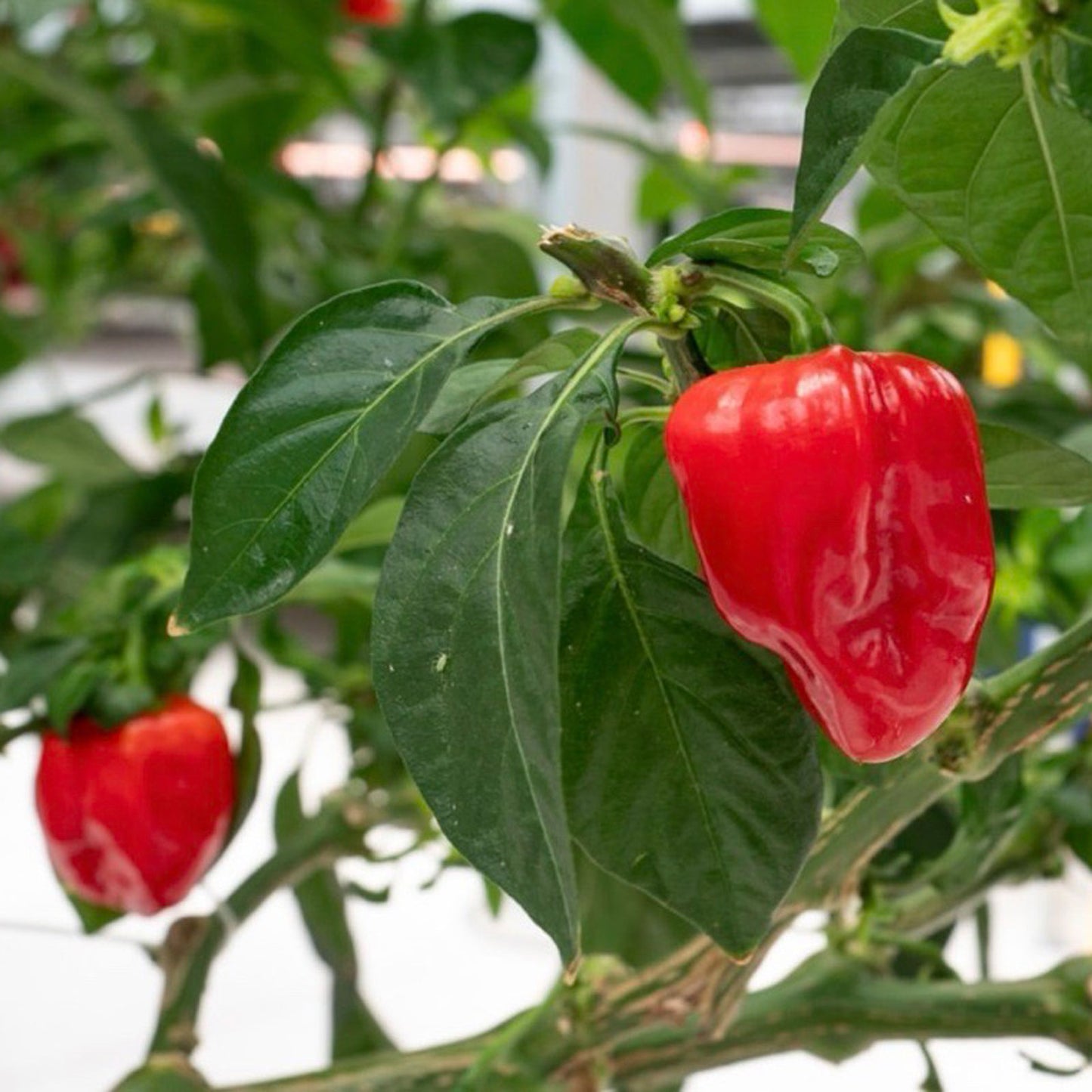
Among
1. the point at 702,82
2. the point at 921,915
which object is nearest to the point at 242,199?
the point at 702,82

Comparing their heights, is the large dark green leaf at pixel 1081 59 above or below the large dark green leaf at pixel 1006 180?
above

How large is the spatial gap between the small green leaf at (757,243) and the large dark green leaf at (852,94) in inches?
1.5

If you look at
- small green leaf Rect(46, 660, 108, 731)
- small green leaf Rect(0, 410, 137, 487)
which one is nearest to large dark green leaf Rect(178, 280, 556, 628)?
small green leaf Rect(46, 660, 108, 731)

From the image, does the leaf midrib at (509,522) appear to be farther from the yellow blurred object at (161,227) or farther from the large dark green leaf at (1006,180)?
the yellow blurred object at (161,227)

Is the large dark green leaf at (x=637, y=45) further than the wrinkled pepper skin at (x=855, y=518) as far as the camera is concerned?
Yes

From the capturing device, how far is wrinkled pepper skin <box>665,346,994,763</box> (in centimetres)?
26

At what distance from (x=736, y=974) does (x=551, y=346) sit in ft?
0.53

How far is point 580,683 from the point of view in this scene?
297 millimetres

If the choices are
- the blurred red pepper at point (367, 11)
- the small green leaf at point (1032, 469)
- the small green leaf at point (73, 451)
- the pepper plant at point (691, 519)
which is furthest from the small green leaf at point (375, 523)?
the blurred red pepper at point (367, 11)

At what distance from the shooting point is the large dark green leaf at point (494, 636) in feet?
0.79

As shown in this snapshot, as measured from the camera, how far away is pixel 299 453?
0.27 meters

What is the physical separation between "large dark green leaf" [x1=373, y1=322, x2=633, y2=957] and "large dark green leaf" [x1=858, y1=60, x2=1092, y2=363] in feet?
0.22

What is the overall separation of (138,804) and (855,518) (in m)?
0.33

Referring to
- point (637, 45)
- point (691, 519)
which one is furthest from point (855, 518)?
point (637, 45)
